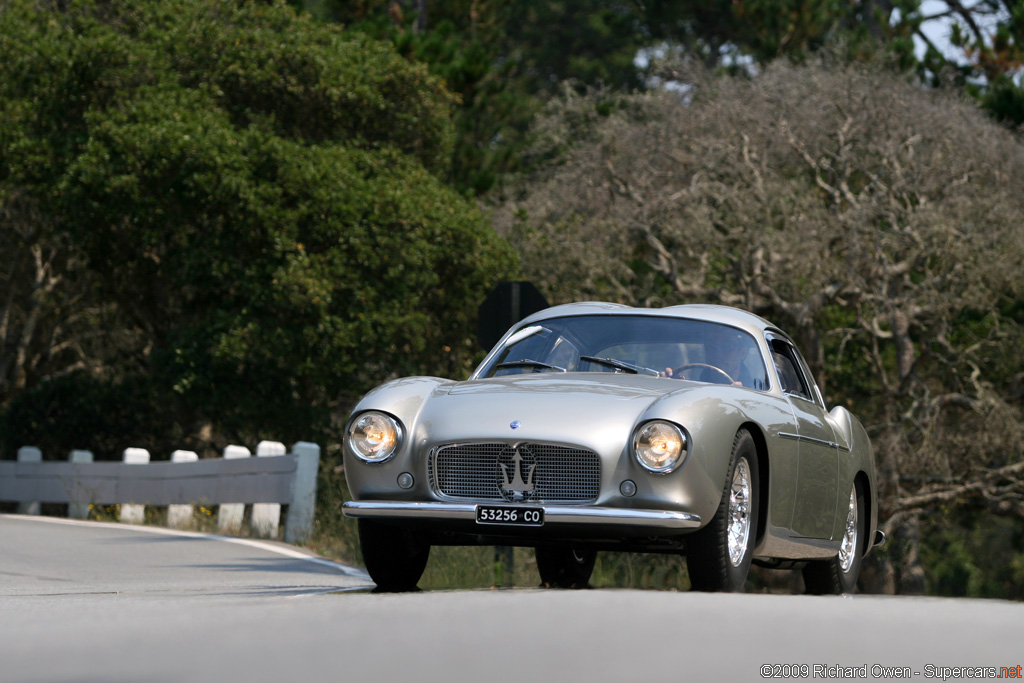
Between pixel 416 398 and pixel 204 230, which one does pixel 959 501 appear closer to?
pixel 204 230

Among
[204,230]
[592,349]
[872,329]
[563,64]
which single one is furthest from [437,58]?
[592,349]

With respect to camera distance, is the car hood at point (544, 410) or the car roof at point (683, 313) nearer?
the car hood at point (544, 410)

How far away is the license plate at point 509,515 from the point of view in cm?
693

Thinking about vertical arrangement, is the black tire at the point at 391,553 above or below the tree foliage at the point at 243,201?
below

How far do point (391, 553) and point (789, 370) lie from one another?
289 cm

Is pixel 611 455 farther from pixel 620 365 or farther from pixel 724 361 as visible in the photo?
pixel 724 361

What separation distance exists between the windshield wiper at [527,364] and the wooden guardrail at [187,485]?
6540 millimetres

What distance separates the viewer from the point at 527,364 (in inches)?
337

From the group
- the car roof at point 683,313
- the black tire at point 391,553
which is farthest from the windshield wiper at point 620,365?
the black tire at point 391,553

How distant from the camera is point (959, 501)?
973 inches

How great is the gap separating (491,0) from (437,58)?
7.83m

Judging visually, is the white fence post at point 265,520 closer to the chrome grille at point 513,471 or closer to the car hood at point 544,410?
the car hood at point 544,410

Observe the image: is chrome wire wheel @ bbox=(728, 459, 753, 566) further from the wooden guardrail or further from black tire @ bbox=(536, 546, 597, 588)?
the wooden guardrail

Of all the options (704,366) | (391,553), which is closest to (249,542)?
(391,553)
